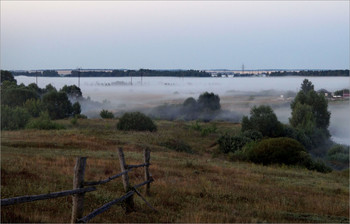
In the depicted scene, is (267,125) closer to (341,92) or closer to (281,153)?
(281,153)

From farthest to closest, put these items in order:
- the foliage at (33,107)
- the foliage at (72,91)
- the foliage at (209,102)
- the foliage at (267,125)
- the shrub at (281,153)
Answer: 1. the foliage at (72,91)
2. the foliage at (209,102)
3. the foliage at (33,107)
4. the foliage at (267,125)
5. the shrub at (281,153)

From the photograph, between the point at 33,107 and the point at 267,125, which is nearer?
the point at 267,125

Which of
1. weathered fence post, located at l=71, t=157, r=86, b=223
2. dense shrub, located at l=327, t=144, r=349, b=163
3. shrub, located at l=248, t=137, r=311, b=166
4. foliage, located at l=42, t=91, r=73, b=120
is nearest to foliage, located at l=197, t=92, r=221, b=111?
foliage, located at l=42, t=91, r=73, b=120

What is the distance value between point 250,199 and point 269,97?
14591cm

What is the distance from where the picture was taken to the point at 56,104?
93.2 metres

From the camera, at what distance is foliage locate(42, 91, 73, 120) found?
92.3 metres

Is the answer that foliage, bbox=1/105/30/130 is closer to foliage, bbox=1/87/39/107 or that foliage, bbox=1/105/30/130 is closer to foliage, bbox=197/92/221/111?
foliage, bbox=1/87/39/107

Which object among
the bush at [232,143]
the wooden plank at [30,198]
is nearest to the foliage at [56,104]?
the bush at [232,143]

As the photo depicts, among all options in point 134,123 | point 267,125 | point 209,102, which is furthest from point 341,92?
point 134,123

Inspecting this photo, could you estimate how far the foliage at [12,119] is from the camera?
55616 millimetres

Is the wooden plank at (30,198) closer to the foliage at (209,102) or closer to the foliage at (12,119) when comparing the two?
the foliage at (12,119)

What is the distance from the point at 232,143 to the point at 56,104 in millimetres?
58095

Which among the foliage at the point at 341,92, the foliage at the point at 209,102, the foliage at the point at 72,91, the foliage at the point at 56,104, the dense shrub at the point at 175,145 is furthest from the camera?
the foliage at the point at 341,92

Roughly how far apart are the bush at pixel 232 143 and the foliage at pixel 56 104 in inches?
2205
